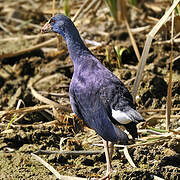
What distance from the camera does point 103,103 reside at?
2.75m

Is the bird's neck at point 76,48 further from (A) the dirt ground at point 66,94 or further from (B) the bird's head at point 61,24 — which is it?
(A) the dirt ground at point 66,94

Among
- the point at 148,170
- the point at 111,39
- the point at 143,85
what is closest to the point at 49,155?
the point at 148,170

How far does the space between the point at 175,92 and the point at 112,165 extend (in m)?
0.99

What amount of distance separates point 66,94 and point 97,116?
1.25 meters

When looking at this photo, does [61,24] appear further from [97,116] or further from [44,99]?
[44,99]

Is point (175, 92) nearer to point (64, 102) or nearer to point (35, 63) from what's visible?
point (64, 102)

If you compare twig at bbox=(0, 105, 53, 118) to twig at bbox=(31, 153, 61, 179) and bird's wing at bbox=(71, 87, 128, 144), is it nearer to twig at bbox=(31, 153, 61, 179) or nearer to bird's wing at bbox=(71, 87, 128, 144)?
twig at bbox=(31, 153, 61, 179)

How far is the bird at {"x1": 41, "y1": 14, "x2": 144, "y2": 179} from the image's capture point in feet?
8.73

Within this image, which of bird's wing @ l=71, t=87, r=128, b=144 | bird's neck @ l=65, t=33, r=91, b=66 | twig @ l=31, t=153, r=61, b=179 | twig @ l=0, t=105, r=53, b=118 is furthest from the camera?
twig @ l=0, t=105, r=53, b=118

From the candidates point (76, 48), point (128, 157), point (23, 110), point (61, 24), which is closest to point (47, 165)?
point (128, 157)

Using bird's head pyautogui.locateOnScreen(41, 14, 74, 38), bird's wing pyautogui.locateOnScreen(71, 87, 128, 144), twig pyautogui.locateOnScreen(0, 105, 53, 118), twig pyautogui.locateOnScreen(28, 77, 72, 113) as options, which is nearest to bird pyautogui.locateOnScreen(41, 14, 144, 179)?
bird's wing pyautogui.locateOnScreen(71, 87, 128, 144)

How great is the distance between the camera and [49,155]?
330cm

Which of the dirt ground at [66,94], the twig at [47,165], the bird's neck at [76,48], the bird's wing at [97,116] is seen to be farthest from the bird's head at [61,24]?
the twig at [47,165]

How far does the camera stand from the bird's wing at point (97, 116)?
2.65 m
